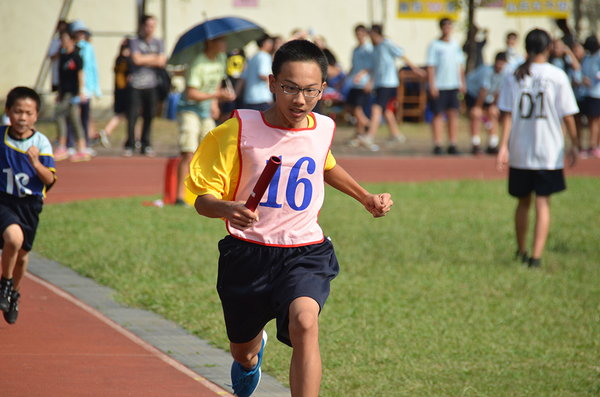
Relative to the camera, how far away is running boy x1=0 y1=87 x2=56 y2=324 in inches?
189

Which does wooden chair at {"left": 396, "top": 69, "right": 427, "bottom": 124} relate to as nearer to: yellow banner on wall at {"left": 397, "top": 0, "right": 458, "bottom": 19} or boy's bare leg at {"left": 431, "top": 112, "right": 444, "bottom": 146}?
yellow banner on wall at {"left": 397, "top": 0, "right": 458, "bottom": 19}

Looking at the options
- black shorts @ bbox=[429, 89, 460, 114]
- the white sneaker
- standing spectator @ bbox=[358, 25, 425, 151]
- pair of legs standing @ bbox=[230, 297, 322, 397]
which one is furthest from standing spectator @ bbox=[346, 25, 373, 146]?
pair of legs standing @ bbox=[230, 297, 322, 397]

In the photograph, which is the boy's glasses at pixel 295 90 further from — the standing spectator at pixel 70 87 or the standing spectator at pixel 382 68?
the standing spectator at pixel 382 68

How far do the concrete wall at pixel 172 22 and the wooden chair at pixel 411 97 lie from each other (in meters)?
2.36

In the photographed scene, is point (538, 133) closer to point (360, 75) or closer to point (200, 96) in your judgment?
point (200, 96)

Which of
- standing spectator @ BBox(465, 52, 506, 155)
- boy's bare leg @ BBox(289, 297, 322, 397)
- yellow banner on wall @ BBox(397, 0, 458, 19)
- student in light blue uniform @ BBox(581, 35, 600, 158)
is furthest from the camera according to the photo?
yellow banner on wall @ BBox(397, 0, 458, 19)

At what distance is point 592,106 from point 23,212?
12828 millimetres

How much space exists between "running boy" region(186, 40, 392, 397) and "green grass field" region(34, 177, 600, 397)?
89cm

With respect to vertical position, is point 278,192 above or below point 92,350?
above

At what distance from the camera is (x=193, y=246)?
23.4 ft

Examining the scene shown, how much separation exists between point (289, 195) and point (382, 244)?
4267 millimetres

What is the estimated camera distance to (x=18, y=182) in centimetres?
488

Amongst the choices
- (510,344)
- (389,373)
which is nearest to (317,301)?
(389,373)

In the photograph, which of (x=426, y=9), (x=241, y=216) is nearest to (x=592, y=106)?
(x=426, y=9)
